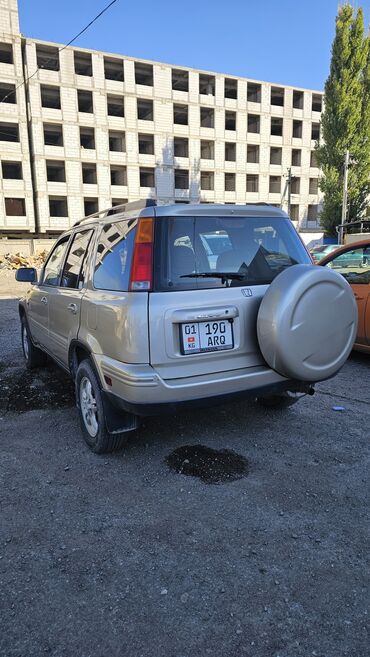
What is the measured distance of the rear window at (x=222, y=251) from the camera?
275 cm

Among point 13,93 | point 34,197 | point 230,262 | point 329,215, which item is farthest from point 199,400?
point 13,93

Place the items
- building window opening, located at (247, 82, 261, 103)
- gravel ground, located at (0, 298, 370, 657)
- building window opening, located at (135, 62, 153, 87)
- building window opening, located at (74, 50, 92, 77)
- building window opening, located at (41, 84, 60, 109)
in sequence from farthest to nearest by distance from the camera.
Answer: building window opening, located at (247, 82, 261, 103) < building window opening, located at (135, 62, 153, 87) < building window opening, located at (74, 50, 92, 77) < building window opening, located at (41, 84, 60, 109) < gravel ground, located at (0, 298, 370, 657)

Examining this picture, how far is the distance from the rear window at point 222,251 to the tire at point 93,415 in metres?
1.01

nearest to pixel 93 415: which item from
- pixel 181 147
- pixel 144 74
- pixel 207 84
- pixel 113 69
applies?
pixel 113 69

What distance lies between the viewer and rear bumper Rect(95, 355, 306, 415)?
2654mm

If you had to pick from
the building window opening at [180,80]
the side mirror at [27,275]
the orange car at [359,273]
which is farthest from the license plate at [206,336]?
the building window opening at [180,80]

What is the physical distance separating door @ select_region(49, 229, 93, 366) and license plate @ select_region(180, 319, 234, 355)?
1.12m

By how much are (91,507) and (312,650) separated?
144 centimetres

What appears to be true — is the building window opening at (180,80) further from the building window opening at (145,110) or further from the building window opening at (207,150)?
the building window opening at (207,150)

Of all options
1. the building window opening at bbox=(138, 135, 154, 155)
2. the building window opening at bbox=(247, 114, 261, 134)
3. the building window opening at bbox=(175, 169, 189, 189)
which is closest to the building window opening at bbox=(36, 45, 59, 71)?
the building window opening at bbox=(138, 135, 154, 155)

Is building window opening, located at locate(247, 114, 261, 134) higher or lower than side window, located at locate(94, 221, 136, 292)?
higher

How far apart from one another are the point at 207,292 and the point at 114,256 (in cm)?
73

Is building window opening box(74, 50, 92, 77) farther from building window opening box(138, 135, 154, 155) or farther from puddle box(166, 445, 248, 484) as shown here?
puddle box(166, 445, 248, 484)

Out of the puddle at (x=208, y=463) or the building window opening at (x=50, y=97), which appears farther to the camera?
the building window opening at (x=50, y=97)
